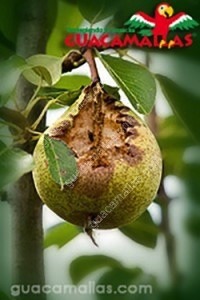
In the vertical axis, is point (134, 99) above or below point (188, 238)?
above

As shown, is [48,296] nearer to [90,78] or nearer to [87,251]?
[87,251]

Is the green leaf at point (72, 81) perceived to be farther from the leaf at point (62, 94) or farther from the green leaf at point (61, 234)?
the green leaf at point (61, 234)

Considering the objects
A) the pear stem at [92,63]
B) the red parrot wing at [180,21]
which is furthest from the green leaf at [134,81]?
the red parrot wing at [180,21]

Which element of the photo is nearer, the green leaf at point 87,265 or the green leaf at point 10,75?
the green leaf at point 10,75

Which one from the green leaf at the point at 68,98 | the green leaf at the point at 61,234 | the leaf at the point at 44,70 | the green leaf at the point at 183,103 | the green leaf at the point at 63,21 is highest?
the leaf at the point at 44,70

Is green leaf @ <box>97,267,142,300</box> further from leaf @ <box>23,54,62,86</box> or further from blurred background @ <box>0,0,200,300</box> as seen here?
leaf @ <box>23,54,62,86</box>

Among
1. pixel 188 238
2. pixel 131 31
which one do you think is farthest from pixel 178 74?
pixel 188 238
